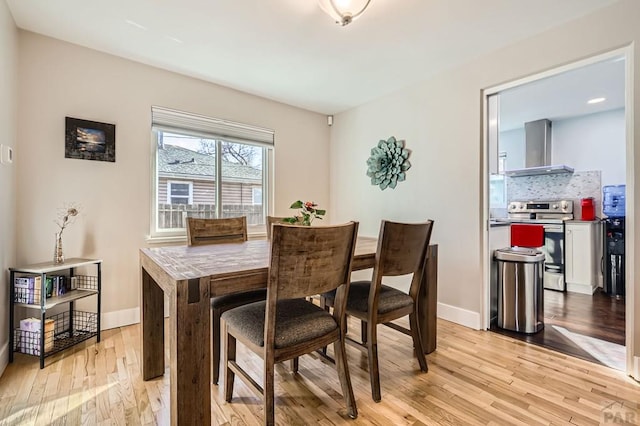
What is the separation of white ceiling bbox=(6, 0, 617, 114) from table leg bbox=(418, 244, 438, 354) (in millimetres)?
1623

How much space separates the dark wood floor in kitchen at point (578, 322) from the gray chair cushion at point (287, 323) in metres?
1.97

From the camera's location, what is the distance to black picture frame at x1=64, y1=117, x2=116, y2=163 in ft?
7.82

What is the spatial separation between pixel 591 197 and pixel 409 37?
3800 millimetres

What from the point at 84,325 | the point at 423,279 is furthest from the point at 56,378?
the point at 423,279

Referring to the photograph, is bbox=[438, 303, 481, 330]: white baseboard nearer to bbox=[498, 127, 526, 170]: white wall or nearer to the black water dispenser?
the black water dispenser

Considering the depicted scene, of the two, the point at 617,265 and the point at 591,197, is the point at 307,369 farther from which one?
the point at 591,197

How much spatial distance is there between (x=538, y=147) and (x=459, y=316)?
130 inches

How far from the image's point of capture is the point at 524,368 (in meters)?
1.96

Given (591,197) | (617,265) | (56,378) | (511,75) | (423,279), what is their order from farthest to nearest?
(591,197)
(617,265)
(511,75)
(423,279)
(56,378)

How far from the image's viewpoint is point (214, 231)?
2.40 meters

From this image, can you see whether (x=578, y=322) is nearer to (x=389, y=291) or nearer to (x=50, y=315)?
(x=389, y=291)

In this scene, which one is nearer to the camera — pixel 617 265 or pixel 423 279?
pixel 423 279

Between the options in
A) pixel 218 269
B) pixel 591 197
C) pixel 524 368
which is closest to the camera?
pixel 218 269

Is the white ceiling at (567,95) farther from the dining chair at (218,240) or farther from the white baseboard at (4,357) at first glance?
the white baseboard at (4,357)
